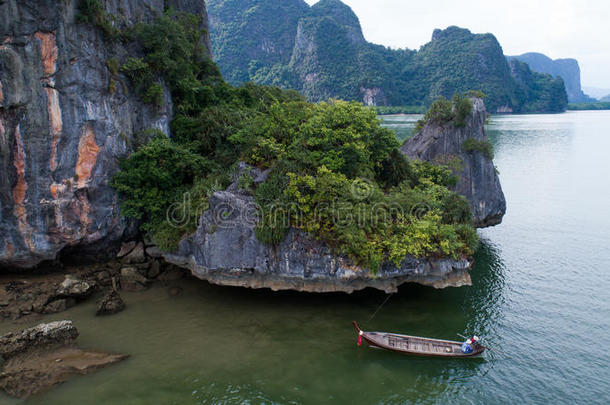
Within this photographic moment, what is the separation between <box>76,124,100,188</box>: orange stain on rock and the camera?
13250 millimetres

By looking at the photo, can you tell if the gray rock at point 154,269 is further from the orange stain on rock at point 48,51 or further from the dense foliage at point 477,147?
the dense foliage at point 477,147

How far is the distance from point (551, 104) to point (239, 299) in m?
107

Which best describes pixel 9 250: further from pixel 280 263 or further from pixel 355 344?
pixel 355 344

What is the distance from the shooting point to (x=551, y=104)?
94375 mm

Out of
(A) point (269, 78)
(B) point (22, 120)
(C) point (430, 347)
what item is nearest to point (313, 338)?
(C) point (430, 347)

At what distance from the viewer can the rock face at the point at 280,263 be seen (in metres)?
12.3

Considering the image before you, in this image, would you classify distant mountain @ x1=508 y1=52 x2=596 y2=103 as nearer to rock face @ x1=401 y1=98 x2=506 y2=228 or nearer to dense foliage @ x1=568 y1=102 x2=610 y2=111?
dense foliage @ x1=568 y1=102 x2=610 y2=111

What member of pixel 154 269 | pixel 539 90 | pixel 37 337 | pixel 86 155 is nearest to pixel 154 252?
pixel 154 269

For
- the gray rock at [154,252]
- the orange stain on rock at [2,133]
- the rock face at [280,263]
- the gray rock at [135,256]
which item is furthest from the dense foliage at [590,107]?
the orange stain on rock at [2,133]

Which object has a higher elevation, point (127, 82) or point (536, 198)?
point (127, 82)

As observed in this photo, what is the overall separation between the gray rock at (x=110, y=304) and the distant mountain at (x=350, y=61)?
6252 cm

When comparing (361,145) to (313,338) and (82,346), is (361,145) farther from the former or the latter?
(82,346)

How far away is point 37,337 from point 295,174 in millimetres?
9195

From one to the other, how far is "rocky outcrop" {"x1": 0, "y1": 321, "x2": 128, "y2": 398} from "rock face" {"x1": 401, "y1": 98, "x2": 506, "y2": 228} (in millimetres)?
16475
